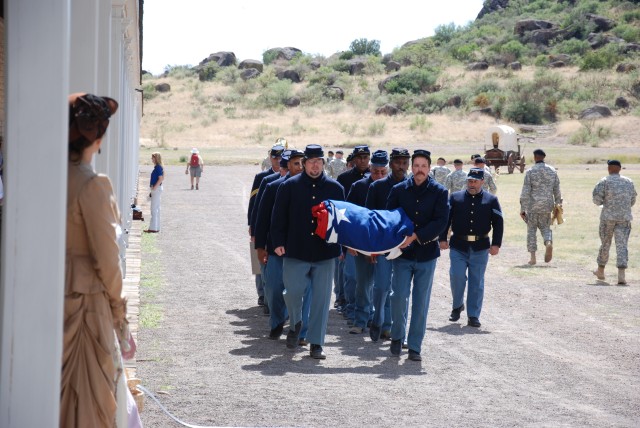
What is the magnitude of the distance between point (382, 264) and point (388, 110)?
8197 cm

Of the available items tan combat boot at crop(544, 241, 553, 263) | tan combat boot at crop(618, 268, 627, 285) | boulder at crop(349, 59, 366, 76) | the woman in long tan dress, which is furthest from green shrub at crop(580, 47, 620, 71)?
the woman in long tan dress

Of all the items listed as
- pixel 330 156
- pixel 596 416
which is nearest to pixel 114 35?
pixel 596 416

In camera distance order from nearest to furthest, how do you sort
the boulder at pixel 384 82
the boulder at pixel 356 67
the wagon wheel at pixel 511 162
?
the wagon wheel at pixel 511 162 → the boulder at pixel 384 82 → the boulder at pixel 356 67

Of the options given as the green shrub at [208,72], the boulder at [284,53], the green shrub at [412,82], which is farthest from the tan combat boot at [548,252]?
the boulder at [284,53]

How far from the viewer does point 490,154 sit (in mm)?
51438

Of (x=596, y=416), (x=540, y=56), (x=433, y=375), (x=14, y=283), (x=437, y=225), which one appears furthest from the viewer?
(x=540, y=56)

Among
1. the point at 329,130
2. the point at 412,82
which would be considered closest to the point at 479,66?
the point at 412,82

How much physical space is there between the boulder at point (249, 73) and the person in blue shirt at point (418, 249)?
10857cm

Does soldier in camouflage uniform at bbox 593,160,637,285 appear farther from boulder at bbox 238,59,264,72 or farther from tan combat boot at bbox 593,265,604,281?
boulder at bbox 238,59,264,72

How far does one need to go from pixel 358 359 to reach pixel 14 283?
6.34 metres

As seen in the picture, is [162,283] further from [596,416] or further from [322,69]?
[322,69]

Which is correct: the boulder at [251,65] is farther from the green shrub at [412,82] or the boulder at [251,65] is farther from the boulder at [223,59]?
the green shrub at [412,82]

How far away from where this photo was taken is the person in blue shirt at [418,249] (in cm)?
1033

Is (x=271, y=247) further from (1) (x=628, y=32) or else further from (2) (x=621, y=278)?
(1) (x=628, y=32)
